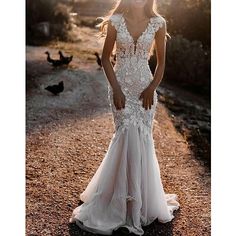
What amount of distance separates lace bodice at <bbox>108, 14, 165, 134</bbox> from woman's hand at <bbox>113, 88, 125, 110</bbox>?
0.05 meters

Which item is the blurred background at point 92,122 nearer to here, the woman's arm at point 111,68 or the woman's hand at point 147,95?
the woman's arm at point 111,68

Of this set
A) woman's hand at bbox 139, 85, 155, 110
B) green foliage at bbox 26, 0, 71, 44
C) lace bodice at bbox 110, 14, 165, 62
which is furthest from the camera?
green foliage at bbox 26, 0, 71, 44

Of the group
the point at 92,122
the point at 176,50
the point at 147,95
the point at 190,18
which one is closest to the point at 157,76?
the point at 147,95

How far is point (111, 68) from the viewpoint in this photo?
394 cm

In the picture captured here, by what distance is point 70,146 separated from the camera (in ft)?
21.8

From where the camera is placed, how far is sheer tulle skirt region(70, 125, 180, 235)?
13.4 feet

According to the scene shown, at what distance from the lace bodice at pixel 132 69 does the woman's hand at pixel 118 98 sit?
53 mm

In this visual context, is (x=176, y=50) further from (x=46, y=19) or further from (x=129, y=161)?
(x=129, y=161)

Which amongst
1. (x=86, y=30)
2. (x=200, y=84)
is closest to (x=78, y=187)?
(x=200, y=84)

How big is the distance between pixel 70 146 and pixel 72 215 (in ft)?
7.75

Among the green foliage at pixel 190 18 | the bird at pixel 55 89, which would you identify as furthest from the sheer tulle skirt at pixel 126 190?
the green foliage at pixel 190 18

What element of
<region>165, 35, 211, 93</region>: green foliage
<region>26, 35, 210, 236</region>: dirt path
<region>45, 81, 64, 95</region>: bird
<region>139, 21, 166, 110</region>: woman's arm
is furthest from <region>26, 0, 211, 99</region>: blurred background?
<region>139, 21, 166, 110</region>: woman's arm

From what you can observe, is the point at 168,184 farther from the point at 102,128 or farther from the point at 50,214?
the point at 102,128

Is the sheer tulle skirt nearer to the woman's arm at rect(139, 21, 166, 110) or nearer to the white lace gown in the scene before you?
the white lace gown
